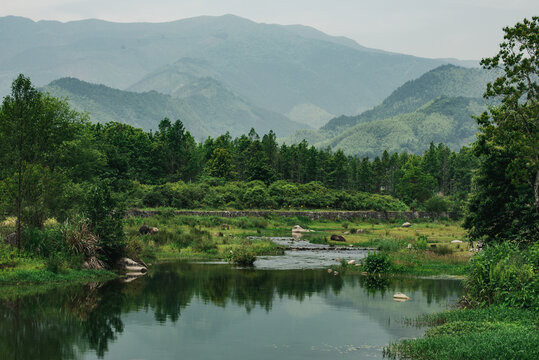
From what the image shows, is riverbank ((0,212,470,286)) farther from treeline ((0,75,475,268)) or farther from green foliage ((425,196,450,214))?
green foliage ((425,196,450,214))

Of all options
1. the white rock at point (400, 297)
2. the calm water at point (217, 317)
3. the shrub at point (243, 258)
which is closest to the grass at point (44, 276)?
the calm water at point (217, 317)

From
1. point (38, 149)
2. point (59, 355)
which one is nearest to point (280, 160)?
point (38, 149)

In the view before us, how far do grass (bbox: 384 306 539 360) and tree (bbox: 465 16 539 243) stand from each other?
9.58 metres

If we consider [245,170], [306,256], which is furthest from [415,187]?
[306,256]

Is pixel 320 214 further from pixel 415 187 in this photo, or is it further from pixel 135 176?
pixel 415 187

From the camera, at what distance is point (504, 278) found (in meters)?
27.5

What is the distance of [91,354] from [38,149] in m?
24.1

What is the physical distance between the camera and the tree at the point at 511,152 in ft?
109

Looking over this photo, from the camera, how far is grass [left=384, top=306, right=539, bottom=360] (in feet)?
64.7

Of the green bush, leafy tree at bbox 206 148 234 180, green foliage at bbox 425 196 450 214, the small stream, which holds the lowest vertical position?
the small stream

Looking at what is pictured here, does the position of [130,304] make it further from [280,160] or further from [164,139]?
[280,160]

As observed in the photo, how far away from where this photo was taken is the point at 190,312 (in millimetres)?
30375

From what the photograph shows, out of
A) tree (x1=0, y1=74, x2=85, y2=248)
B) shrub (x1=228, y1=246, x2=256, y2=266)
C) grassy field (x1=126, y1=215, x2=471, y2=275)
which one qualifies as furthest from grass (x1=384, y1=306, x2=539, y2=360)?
tree (x1=0, y1=74, x2=85, y2=248)

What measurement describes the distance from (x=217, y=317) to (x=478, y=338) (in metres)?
13.0
